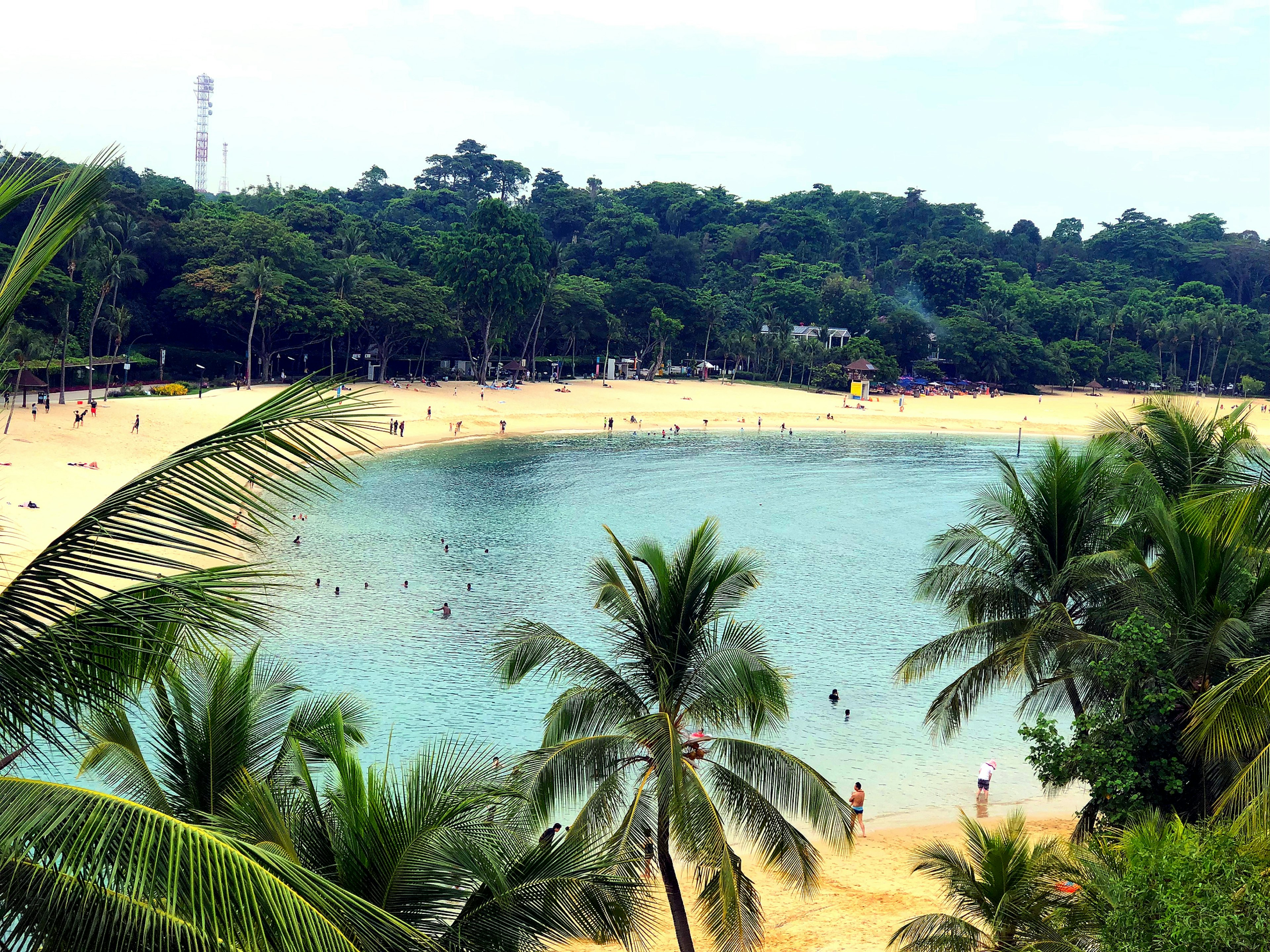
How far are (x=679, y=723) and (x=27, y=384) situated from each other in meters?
52.3

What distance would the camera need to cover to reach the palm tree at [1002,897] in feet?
31.6

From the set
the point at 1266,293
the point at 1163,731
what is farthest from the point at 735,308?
the point at 1163,731

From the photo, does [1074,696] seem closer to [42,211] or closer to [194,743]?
[194,743]

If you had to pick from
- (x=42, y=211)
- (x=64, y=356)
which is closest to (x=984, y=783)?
(x=42, y=211)

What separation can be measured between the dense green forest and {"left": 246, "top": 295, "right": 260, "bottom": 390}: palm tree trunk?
0.54m

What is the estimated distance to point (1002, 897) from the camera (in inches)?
382

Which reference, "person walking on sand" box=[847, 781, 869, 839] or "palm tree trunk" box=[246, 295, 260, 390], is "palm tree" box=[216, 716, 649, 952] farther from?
"palm tree trunk" box=[246, 295, 260, 390]

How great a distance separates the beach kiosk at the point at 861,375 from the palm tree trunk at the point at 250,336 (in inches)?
1954

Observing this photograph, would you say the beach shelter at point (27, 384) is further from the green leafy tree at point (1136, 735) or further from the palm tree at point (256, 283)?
the green leafy tree at point (1136, 735)

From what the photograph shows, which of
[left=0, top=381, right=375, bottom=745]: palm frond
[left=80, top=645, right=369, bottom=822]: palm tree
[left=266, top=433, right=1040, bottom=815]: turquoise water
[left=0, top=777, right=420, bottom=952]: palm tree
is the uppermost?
[left=0, top=381, right=375, bottom=745]: palm frond

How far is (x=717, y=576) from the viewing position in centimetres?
1198

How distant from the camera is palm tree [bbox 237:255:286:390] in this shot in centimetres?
6581

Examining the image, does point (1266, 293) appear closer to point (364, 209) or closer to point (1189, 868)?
point (364, 209)

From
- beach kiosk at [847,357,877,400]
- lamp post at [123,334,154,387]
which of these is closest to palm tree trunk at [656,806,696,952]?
lamp post at [123,334,154,387]
